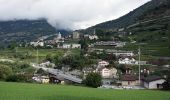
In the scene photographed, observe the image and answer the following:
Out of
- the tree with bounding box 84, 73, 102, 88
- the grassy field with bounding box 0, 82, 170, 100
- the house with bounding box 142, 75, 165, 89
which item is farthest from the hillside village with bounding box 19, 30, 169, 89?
the grassy field with bounding box 0, 82, 170, 100

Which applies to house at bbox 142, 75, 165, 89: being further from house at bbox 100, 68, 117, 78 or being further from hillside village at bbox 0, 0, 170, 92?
house at bbox 100, 68, 117, 78

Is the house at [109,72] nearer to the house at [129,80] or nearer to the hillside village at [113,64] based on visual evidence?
the hillside village at [113,64]

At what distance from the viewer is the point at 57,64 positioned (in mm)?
114188

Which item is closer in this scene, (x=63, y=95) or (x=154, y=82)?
(x=63, y=95)

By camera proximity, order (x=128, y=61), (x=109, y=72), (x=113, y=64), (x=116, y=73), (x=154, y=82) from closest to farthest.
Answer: (x=154, y=82) < (x=116, y=73) < (x=109, y=72) < (x=113, y=64) < (x=128, y=61)

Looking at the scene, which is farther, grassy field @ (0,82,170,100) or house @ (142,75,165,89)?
house @ (142,75,165,89)

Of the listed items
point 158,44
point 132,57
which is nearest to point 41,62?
point 132,57

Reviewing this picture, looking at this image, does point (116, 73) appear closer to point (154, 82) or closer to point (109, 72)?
point (109, 72)

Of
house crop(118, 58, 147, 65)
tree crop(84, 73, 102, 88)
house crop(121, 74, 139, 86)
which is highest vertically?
house crop(118, 58, 147, 65)

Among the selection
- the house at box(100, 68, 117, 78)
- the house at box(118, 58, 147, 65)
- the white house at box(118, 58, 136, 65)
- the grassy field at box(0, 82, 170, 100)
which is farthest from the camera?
the white house at box(118, 58, 136, 65)

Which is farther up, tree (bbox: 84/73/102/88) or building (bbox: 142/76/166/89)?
tree (bbox: 84/73/102/88)

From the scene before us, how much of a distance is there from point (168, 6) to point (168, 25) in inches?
1863

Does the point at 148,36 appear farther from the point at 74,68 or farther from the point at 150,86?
A: the point at 150,86

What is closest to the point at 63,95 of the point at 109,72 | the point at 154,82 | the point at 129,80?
the point at 154,82
